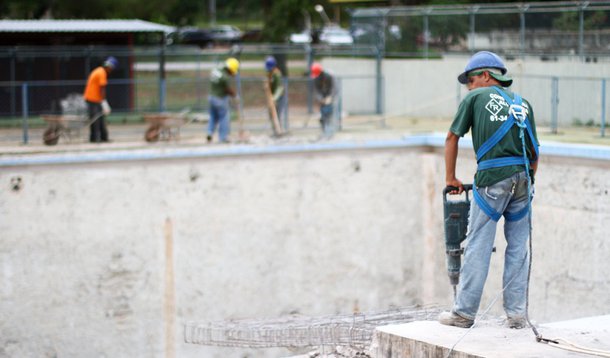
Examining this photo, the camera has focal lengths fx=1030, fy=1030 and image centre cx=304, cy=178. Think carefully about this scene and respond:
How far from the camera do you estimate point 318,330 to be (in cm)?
1049

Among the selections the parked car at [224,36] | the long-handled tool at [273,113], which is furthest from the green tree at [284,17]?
the long-handled tool at [273,113]

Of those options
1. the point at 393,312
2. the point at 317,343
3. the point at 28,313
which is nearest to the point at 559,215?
the point at 393,312

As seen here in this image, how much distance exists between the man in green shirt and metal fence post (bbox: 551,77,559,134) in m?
10.7

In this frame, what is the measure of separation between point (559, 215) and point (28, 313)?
25.7 feet

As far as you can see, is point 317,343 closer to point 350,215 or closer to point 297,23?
point 350,215

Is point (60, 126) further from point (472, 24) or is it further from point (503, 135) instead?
point (503, 135)

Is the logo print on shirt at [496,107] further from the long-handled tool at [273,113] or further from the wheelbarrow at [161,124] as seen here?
the long-handled tool at [273,113]

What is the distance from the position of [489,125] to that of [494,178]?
39 centimetres

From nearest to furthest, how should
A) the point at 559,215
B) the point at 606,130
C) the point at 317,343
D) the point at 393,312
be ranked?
the point at 317,343 → the point at 393,312 → the point at 559,215 → the point at 606,130

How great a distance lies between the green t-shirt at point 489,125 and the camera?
24.5ft

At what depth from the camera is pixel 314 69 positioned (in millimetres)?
19688

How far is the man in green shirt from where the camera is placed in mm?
7504

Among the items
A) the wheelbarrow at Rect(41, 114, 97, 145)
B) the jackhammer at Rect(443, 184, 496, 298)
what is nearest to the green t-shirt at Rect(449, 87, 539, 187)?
the jackhammer at Rect(443, 184, 496, 298)

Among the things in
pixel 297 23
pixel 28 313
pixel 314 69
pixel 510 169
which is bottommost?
pixel 28 313
